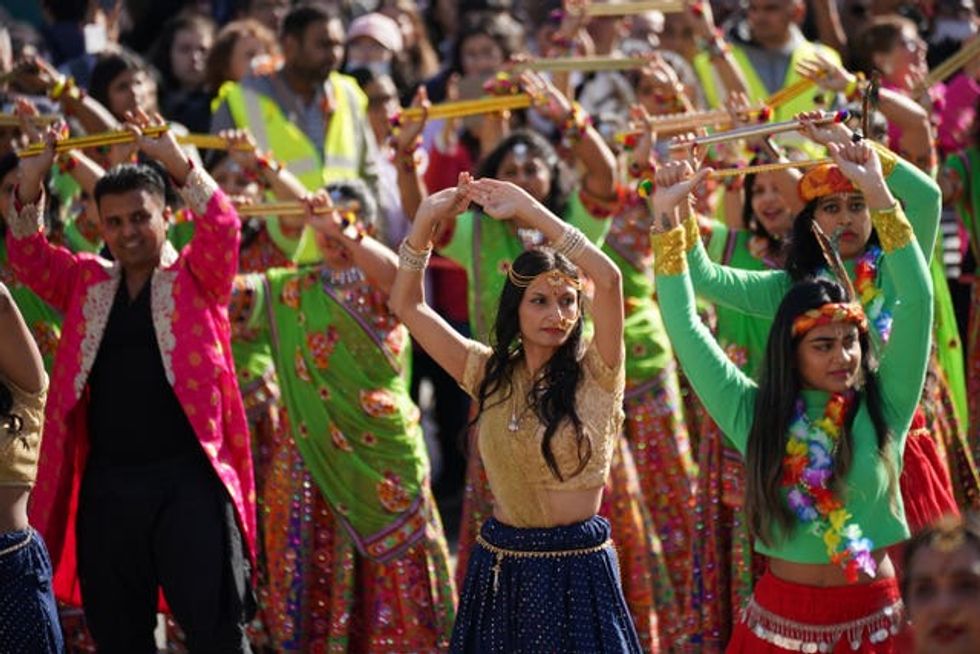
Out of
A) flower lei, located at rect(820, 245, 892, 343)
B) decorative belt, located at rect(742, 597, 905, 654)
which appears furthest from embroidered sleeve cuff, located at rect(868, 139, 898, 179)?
decorative belt, located at rect(742, 597, 905, 654)

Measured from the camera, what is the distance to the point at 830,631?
5023 mm

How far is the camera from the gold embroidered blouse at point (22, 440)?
5430 millimetres

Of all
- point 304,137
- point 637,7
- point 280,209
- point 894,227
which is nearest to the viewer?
point 894,227

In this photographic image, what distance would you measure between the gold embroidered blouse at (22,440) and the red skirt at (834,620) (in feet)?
6.56

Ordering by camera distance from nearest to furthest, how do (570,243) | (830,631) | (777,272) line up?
(830,631)
(570,243)
(777,272)

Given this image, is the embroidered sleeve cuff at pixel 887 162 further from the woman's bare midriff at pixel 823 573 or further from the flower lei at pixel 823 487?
the woman's bare midriff at pixel 823 573

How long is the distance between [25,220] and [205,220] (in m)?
0.66

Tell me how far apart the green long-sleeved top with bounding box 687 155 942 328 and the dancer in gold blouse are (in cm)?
41

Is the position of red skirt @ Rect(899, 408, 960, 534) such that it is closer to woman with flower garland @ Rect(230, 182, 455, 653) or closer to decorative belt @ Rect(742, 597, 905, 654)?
decorative belt @ Rect(742, 597, 905, 654)

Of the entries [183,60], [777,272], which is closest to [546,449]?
[777,272]

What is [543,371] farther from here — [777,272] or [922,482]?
[922,482]

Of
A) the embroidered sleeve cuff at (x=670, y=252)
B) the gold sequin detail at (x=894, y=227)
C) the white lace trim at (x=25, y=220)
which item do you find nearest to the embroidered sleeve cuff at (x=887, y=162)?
the gold sequin detail at (x=894, y=227)

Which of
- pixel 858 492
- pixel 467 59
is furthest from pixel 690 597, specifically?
pixel 467 59

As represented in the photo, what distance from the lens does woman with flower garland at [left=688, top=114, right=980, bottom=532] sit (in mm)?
5605
